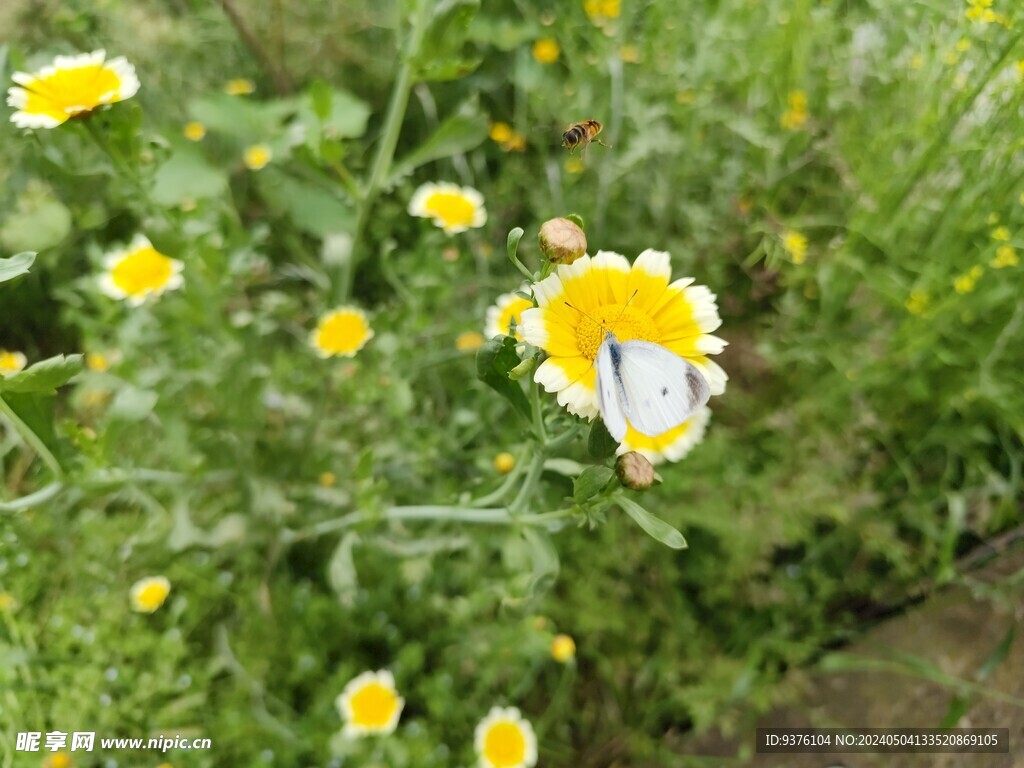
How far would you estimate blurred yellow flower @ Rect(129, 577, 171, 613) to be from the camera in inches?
57.1

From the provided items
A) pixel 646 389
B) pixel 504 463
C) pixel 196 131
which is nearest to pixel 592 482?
pixel 646 389

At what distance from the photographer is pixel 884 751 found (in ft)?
5.13

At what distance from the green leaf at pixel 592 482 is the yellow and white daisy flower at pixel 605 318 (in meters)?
0.08

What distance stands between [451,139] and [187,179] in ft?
2.60

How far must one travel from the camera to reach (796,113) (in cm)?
182

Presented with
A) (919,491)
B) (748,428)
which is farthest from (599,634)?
(919,491)

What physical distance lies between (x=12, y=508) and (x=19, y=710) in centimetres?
46

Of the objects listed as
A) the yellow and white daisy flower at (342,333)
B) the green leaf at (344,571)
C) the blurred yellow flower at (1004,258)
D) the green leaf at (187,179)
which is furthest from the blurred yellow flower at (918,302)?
the green leaf at (187,179)

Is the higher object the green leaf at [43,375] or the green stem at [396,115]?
the green stem at [396,115]

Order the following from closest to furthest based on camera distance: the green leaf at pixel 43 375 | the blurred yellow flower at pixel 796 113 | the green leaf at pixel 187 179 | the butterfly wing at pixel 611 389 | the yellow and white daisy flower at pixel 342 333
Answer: the butterfly wing at pixel 611 389 < the green leaf at pixel 43 375 < the yellow and white daisy flower at pixel 342 333 < the green leaf at pixel 187 179 < the blurred yellow flower at pixel 796 113

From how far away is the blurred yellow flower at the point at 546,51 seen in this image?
1.95 m

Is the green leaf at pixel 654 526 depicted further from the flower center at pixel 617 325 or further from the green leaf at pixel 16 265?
the green leaf at pixel 16 265

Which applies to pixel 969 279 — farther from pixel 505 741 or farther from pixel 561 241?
pixel 505 741

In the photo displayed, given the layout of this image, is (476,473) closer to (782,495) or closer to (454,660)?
(454,660)
